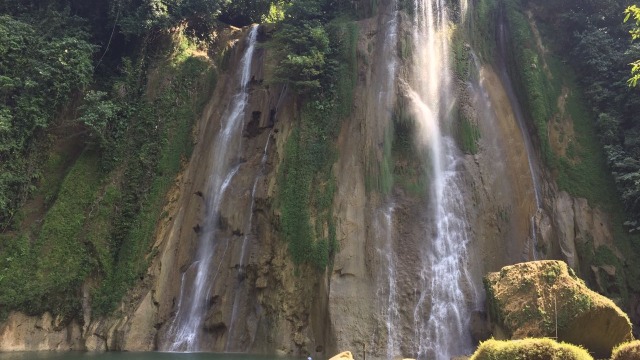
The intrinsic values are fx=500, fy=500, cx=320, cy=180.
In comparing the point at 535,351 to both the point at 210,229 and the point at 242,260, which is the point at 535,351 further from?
the point at 210,229

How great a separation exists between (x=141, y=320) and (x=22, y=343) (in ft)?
14.5

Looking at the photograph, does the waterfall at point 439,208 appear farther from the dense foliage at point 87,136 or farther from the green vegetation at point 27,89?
the green vegetation at point 27,89

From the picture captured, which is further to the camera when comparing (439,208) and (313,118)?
(313,118)

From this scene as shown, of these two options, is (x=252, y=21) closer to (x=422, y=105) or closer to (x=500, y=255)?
(x=422, y=105)

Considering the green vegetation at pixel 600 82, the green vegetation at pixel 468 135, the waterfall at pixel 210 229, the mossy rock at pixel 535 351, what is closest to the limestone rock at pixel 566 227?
the green vegetation at pixel 600 82

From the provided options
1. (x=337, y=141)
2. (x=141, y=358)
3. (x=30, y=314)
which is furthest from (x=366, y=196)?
(x=30, y=314)

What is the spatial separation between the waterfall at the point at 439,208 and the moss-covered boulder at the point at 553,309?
2146mm

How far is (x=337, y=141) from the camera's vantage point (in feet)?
76.5

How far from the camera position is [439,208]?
21203 millimetres

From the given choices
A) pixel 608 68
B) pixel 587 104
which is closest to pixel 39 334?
pixel 587 104

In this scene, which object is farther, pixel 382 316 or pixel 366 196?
pixel 366 196

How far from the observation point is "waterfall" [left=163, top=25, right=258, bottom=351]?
2052 cm

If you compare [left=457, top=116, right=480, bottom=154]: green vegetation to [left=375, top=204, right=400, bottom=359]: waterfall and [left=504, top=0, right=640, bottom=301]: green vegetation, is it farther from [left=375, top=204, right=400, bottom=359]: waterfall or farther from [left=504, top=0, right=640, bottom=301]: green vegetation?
[left=375, top=204, right=400, bottom=359]: waterfall

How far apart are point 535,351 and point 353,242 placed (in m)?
12.5
